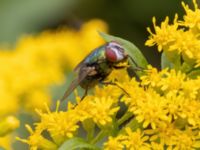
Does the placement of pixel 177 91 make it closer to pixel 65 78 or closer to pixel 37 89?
pixel 37 89

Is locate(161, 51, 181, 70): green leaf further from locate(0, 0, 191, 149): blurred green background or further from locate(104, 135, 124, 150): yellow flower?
locate(0, 0, 191, 149): blurred green background

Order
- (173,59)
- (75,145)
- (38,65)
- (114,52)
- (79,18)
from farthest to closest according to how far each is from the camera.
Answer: (79,18)
(38,65)
(114,52)
(173,59)
(75,145)

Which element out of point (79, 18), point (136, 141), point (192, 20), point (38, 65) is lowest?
point (136, 141)

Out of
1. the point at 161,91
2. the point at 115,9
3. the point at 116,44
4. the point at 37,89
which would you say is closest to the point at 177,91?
the point at 161,91

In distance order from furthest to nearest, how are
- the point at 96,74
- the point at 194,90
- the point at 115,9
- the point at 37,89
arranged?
1. the point at 115,9
2. the point at 37,89
3. the point at 96,74
4. the point at 194,90

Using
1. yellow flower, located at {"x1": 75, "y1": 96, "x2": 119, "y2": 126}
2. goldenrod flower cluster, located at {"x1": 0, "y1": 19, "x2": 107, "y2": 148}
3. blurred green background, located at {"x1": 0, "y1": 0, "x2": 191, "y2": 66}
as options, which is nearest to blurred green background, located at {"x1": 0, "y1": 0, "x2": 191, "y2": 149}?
blurred green background, located at {"x1": 0, "y1": 0, "x2": 191, "y2": 66}

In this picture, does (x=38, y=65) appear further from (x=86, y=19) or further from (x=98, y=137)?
(x=98, y=137)

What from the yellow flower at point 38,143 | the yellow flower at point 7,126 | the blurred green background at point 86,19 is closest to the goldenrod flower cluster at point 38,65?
the blurred green background at point 86,19

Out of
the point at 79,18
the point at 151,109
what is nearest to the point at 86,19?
the point at 79,18
